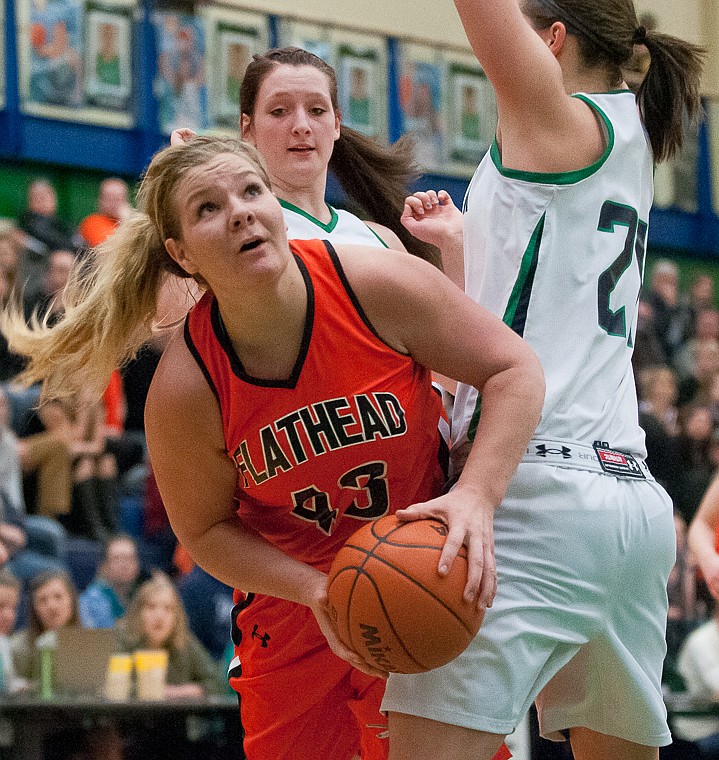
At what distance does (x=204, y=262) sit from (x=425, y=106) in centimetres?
1040

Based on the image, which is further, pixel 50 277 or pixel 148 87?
pixel 148 87

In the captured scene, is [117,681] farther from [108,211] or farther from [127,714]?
[108,211]

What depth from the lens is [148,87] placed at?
1134 cm

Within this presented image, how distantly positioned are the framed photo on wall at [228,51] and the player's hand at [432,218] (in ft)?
27.4

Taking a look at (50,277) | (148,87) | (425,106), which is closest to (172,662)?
(50,277)

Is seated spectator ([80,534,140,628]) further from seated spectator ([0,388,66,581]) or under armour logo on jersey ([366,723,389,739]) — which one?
under armour logo on jersey ([366,723,389,739])

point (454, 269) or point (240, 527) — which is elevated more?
point (454, 269)

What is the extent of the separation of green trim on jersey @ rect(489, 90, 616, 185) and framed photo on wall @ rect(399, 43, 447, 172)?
9.88 meters

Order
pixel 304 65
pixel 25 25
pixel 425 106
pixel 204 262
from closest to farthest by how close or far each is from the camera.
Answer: pixel 204 262 < pixel 304 65 < pixel 25 25 < pixel 425 106

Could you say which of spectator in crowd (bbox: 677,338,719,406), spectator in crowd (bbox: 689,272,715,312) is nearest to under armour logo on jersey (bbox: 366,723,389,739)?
spectator in crowd (bbox: 677,338,719,406)

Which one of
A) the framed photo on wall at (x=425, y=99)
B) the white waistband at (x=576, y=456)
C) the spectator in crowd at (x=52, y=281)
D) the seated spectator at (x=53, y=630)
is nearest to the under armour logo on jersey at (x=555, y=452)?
the white waistband at (x=576, y=456)

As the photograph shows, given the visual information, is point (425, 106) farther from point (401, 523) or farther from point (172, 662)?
point (401, 523)

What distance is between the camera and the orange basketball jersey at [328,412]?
266 cm

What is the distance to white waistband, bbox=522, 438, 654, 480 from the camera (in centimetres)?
263
